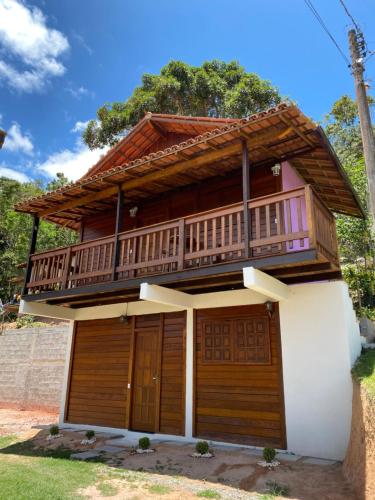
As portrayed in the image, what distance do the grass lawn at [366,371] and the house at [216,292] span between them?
0.25 m

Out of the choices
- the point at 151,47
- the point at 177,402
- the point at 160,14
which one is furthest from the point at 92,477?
the point at 151,47

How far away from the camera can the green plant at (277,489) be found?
184 inches

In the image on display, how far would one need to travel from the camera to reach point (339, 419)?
6340 millimetres

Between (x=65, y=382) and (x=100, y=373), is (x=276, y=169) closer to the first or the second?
(x=100, y=373)

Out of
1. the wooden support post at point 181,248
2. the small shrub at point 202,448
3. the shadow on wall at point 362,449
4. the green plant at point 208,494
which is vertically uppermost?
the wooden support post at point 181,248

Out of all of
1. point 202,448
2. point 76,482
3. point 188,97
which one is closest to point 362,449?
point 202,448

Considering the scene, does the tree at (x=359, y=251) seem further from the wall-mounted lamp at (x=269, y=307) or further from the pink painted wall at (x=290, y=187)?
the wall-mounted lamp at (x=269, y=307)

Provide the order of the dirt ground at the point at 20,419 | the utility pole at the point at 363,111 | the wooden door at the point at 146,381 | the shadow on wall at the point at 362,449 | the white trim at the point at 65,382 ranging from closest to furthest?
the shadow on wall at the point at 362,449 → the utility pole at the point at 363,111 → the wooden door at the point at 146,381 → the dirt ground at the point at 20,419 → the white trim at the point at 65,382

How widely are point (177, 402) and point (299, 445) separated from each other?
9.24ft

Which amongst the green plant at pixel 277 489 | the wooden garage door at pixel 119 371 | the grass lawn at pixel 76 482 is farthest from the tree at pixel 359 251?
the grass lawn at pixel 76 482

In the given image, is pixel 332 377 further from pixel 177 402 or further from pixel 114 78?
pixel 114 78

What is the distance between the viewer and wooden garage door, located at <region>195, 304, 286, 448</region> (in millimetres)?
7086

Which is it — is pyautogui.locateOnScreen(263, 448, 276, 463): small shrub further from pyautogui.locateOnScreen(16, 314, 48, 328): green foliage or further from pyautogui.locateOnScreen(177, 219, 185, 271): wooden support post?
pyautogui.locateOnScreen(16, 314, 48, 328): green foliage

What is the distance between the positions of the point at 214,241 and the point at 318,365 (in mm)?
2990
